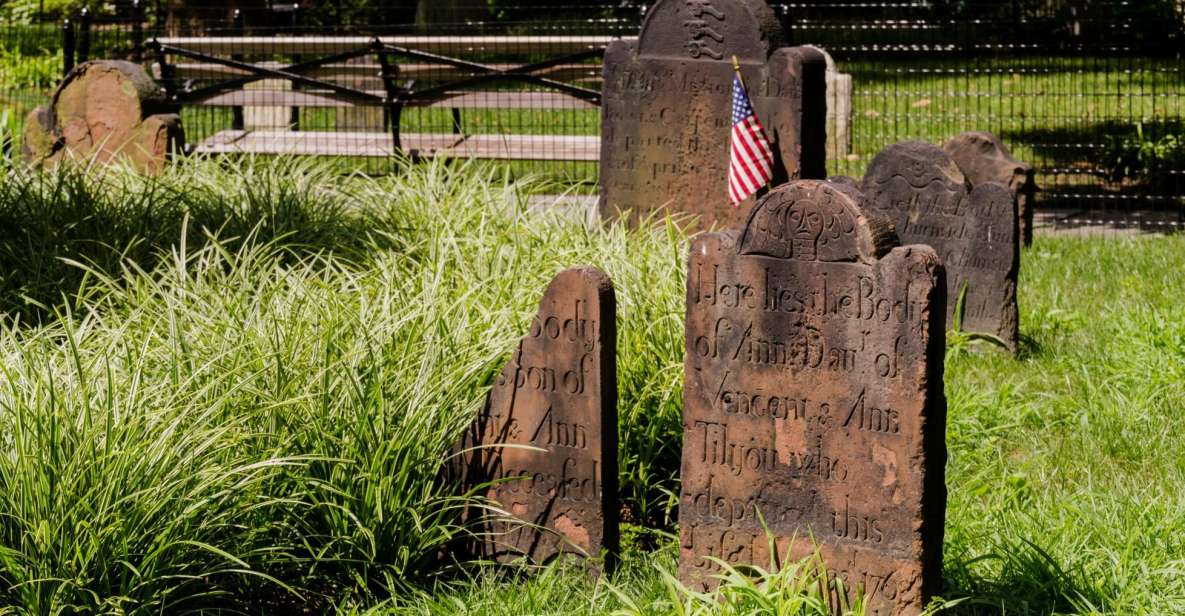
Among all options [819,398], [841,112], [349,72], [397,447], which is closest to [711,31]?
[397,447]

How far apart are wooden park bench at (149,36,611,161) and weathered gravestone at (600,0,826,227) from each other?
246 centimetres

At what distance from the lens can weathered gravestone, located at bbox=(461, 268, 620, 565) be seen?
14.3ft

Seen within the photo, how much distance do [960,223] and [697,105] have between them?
1.48 meters

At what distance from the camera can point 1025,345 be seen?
23.1 feet

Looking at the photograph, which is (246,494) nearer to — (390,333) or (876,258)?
(390,333)

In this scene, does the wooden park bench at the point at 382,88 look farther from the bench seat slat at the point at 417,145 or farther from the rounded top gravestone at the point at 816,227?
the rounded top gravestone at the point at 816,227

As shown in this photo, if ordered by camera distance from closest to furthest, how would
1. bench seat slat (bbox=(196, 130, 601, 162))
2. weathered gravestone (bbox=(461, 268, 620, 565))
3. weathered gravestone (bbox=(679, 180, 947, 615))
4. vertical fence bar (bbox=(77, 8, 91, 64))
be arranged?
weathered gravestone (bbox=(679, 180, 947, 615))
weathered gravestone (bbox=(461, 268, 620, 565))
bench seat slat (bbox=(196, 130, 601, 162))
vertical fence bar (bbox=(77, 8, 91, 64))

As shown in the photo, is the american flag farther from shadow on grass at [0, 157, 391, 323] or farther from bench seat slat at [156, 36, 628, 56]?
bench seat slat at [156, 36, 628, 56]

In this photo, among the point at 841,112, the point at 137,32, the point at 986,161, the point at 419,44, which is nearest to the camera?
the point at 986,161

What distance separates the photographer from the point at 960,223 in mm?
7105

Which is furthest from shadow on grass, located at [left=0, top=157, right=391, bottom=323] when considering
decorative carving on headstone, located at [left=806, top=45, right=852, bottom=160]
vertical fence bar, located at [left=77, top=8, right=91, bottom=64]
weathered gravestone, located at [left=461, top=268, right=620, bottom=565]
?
decorative carving on headstone, located at [left=806, top=45, right=852, bottom=160]

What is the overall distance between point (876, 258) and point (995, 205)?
3396 mm

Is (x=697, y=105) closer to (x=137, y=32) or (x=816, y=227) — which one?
(x=816, y=227)

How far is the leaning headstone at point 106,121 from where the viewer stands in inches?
383
